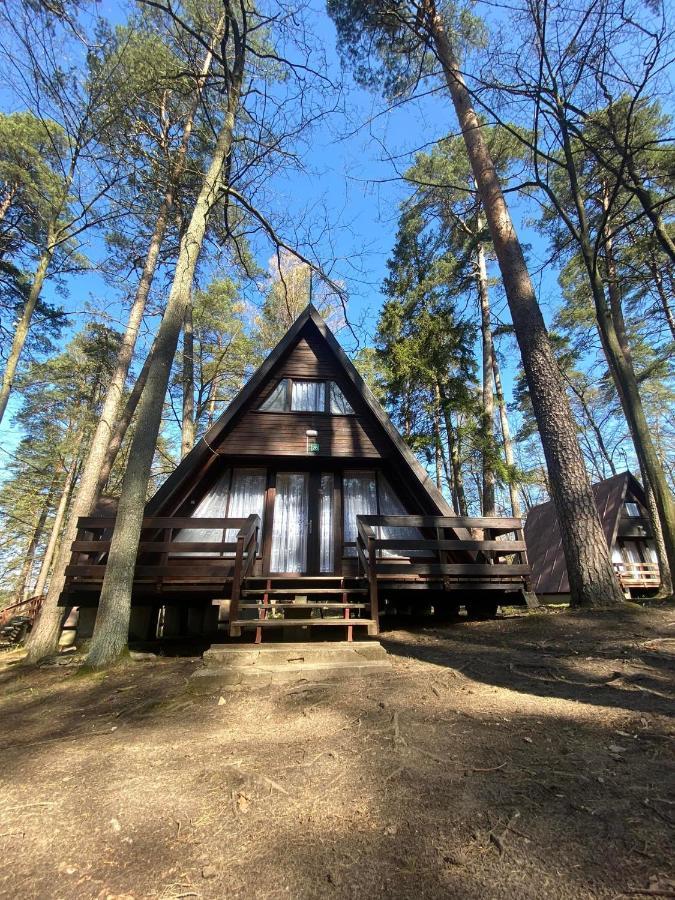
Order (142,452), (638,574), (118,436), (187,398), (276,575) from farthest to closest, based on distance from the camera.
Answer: (638,574) < (187,398) < (118,436) < (276,575) < (142,452)

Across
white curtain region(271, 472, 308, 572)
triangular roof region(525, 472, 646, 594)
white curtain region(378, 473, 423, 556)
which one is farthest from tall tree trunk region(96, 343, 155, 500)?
triangular roof region(525, 472, 646, 594)

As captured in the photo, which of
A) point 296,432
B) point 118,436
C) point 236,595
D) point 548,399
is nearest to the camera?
point 236,595

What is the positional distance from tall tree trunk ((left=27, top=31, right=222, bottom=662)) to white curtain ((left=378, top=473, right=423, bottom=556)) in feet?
21.6

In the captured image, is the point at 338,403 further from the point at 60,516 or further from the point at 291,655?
the point at 60,516

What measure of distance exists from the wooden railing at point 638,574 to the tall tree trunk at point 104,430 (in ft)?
63.2

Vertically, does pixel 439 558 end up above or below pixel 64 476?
below

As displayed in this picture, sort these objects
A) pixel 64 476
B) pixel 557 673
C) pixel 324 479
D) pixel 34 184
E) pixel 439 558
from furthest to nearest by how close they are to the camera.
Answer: pixel 64 476
pixel 34 184
pixel 324 479
pixel 439 558
pixel 557 673

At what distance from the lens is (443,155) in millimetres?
15258

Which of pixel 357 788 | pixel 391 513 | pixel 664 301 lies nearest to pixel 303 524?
pixel 391 513

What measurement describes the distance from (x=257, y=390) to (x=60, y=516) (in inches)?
646

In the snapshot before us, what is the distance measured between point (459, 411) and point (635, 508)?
11.3m

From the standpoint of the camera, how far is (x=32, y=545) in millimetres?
22906

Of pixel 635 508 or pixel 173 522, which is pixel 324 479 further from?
pixel 635 508

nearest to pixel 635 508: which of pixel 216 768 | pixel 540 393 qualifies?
pixel 540 393
